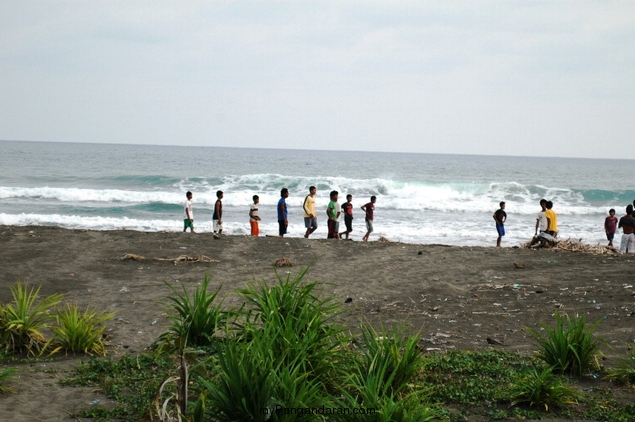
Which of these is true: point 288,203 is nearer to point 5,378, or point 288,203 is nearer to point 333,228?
point 333,228

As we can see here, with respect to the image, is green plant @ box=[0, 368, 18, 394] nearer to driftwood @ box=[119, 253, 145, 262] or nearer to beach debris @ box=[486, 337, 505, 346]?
beach debris @ box=[486, 337, 505, 346]

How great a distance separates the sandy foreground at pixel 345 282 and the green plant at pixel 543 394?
4.96ft

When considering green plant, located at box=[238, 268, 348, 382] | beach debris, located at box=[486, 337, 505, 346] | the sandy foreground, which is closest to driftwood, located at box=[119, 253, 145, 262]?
the sandy foreground

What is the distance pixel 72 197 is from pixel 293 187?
1438 centimetres

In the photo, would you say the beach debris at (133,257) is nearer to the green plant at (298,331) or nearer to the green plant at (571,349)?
the green plant at (298,331)

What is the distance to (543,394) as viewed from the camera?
5.04 metres

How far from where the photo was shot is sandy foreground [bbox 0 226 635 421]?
268 inches

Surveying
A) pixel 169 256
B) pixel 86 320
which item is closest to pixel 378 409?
pixel 86 320

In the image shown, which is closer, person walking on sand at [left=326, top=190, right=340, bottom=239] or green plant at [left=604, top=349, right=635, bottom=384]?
green plant at [left=604, top=349, right=635, bottom=384]

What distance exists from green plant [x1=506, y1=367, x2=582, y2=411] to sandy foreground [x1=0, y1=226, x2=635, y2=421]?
1512mm

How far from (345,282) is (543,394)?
17.0ft

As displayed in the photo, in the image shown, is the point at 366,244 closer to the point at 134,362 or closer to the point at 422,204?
the point at 134,362

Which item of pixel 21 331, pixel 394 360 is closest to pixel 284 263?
pixel 21 331

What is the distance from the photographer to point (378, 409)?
13.1ft
